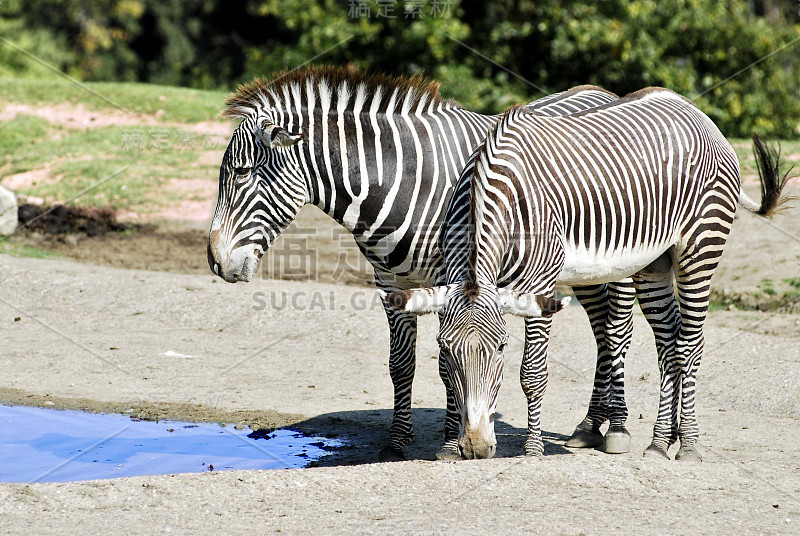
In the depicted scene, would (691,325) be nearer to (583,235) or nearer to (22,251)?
(583,235)

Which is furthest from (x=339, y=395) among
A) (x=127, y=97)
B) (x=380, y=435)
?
(x=127, y=97)

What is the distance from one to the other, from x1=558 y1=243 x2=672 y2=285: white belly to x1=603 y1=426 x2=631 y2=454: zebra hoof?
126 cm

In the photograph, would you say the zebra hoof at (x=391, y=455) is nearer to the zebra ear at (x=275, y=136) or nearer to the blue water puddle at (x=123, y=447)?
the blue water puddle at (x=123, y=447)

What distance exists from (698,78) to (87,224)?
46.5 ft

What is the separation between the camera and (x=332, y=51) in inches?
842

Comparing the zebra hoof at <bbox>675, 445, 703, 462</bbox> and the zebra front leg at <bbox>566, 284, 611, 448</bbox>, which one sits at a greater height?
the zebra front leg at <bbox>566, 284, 611, 448</bbox>

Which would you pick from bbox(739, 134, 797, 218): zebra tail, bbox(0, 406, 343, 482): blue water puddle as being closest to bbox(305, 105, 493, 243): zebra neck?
bbox(0, 406, 343, 482): blue water puddle

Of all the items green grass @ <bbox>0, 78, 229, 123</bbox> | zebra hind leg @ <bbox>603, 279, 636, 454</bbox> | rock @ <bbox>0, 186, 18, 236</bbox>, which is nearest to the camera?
zebra hind leg @ <bbox>603, 279, 636, 454</bbox>

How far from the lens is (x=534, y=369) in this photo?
5.32 m

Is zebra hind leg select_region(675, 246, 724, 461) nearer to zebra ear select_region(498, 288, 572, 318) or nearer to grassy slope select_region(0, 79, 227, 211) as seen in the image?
zebra ear select_region(498, 288, 572, 318)

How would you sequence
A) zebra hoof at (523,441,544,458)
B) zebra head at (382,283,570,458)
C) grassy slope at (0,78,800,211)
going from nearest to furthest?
zebra head at (382,283,570,458) → zebra hoof at (523,441,544,458) → grassy slope at (0,78,800,211)

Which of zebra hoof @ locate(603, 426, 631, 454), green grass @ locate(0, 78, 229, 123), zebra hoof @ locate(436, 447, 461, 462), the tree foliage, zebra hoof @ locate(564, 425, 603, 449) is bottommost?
zebra hoof @ locate(564, 425, 603, 449)

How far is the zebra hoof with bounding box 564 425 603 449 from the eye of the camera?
6.54 m

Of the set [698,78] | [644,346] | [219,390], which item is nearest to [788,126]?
[698,78]
